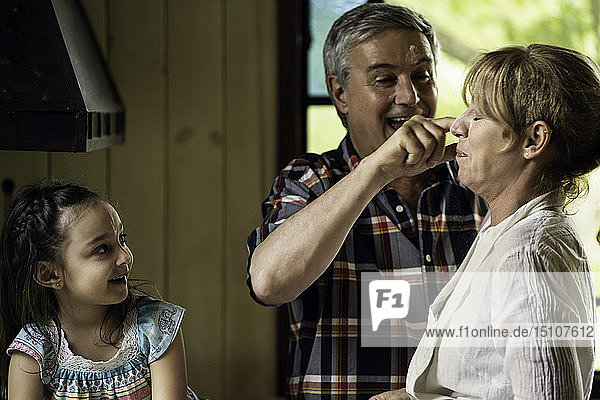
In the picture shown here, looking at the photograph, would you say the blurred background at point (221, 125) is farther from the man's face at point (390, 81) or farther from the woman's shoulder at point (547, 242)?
the woman's shoulder at point (547, 242)

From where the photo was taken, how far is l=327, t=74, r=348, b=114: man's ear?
66.8 inches

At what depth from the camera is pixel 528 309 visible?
1.02 metres

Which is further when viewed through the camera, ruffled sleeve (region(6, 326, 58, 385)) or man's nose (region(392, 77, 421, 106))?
man's nose (region(392, 77, 421, 106))

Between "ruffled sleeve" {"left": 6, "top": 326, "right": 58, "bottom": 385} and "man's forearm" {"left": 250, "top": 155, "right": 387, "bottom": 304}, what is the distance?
A: 0.40 m

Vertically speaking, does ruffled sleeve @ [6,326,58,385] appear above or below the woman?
below

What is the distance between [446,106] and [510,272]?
1300mm

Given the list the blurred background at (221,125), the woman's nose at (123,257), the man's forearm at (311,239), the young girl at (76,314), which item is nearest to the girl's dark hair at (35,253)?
the young girl at (76,314)

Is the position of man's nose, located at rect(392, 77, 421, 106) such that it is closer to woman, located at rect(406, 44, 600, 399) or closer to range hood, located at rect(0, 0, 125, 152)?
woman, located at rect(406, 44, 600, 399)

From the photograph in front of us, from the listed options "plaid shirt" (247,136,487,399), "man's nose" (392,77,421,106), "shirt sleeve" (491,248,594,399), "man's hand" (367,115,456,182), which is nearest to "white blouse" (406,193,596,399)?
"shirt sleeve" (491,248,594,399)

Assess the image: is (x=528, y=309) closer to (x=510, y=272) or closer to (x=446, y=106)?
(x=510, y=272)

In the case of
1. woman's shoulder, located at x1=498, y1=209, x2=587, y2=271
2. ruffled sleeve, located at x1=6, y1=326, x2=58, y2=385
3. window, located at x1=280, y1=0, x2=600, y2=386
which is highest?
window, located at x1=280, y1=0, x2=600, y2=386

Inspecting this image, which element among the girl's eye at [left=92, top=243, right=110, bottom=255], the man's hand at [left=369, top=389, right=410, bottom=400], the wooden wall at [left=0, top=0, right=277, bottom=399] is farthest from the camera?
the wooden wall at [left=0, top=0, right=277, bottom=399]

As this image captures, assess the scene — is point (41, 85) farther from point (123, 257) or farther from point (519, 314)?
point (519, 314)

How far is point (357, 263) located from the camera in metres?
1.59
